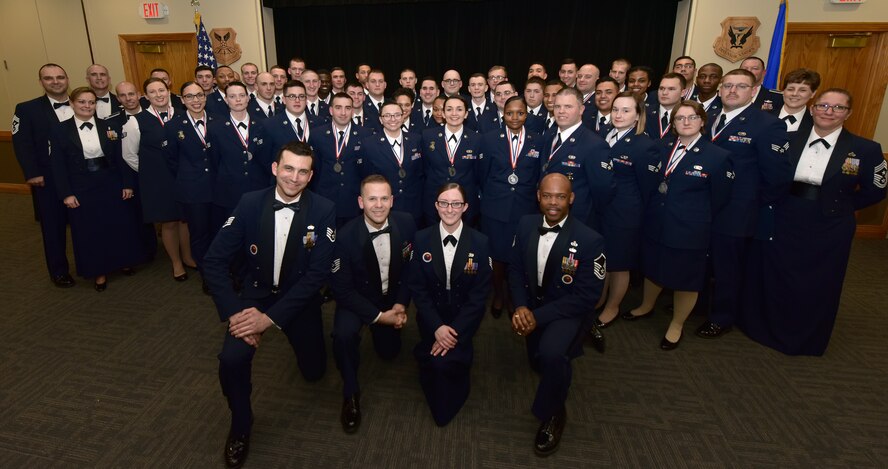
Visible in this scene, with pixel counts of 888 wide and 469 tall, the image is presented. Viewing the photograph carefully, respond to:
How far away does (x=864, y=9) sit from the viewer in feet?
19.4

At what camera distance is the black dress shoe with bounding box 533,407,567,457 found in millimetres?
2447

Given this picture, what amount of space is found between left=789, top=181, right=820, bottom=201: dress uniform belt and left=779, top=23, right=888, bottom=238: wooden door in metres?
3.59

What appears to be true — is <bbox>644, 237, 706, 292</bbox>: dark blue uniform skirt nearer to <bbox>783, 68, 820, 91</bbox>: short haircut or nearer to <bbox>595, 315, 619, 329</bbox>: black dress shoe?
<bbox>595, 315, 619, 329</bbox>: black dress shoe

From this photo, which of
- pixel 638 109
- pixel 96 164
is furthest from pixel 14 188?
pixel 638 109

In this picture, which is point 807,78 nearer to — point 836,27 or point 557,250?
point 557,250

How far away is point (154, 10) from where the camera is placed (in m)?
7.93

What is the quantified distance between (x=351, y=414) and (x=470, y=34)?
6.53m

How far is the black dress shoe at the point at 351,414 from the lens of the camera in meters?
2.60

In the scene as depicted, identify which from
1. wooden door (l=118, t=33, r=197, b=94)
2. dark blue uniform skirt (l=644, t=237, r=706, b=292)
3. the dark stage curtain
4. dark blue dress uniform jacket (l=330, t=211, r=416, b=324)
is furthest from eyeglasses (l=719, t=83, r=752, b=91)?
wooden door (l=118, t=33, r=197, b=94)

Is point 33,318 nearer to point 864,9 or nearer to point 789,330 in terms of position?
point 789,330

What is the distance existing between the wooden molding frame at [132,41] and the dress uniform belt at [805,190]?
28.0 ft

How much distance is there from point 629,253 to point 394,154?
1946mm

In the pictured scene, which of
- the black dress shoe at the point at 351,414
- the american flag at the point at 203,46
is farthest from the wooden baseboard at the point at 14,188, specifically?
the black dress shoe at the point at 351,414

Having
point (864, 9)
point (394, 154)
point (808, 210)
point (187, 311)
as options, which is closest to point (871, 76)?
point (864, 9)
